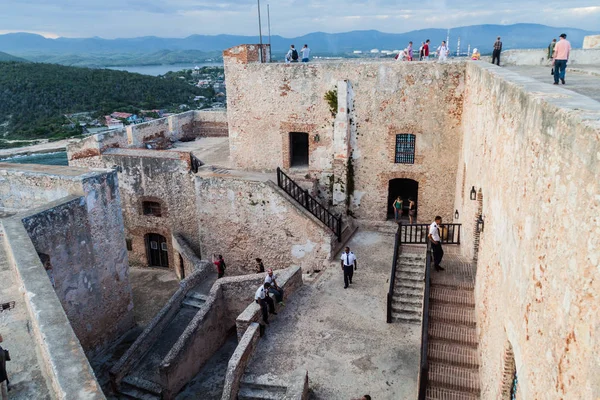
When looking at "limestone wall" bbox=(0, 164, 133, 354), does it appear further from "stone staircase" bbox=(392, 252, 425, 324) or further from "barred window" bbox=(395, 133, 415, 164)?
"barred window" bbox=(395, 133, 415, 164)

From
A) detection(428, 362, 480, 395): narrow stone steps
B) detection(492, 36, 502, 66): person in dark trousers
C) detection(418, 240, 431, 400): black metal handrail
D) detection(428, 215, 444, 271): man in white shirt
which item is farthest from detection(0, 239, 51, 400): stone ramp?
detection(492, 36, 502, 66): person in dark trousers

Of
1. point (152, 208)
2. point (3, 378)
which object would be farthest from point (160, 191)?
point (3, 378)

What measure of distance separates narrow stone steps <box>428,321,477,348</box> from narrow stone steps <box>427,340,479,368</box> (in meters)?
0.10

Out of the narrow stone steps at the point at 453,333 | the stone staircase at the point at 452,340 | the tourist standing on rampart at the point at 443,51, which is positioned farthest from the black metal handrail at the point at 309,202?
the tourist standing on rampart at the point at 443,51

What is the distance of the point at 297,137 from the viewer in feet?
69.6

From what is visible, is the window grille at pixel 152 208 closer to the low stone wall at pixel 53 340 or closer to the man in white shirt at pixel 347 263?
the man in white shirt at pixel 347 263

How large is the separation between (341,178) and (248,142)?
382cm

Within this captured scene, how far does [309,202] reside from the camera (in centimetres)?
1658

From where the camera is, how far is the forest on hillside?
52.7 m

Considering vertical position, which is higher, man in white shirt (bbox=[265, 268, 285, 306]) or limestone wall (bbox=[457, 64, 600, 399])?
limestone wall (bbox=[457, 64, 600, 399])

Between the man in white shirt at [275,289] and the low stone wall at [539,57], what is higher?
the low stone wall at [539,57]

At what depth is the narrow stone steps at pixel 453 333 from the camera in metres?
9.61

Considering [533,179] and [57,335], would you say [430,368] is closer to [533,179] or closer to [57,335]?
[533,179]

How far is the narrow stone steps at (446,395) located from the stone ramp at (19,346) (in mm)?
6327
